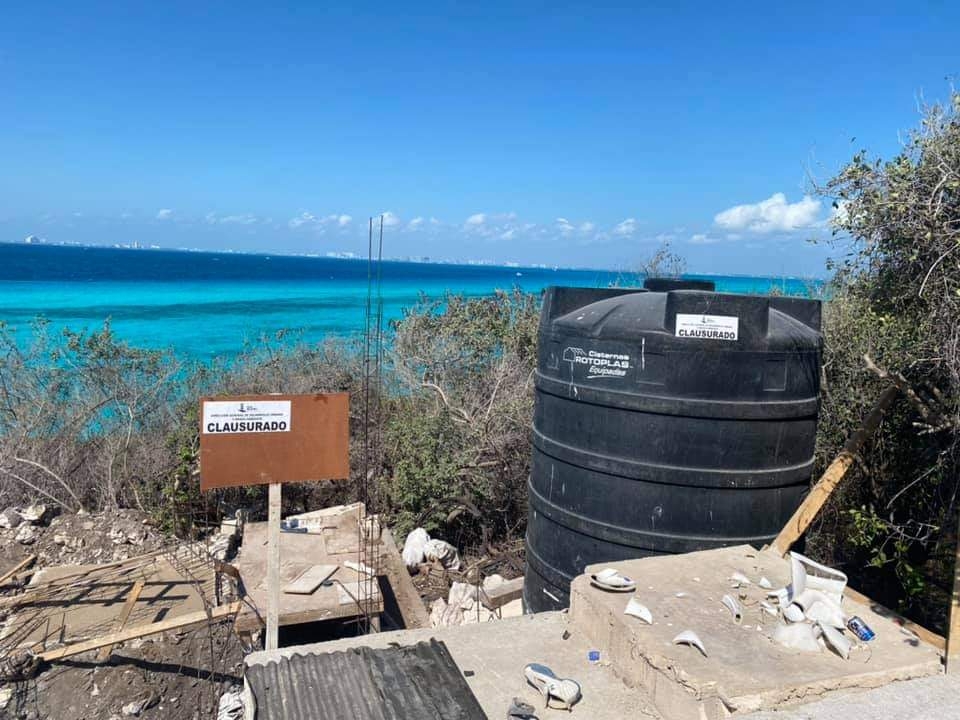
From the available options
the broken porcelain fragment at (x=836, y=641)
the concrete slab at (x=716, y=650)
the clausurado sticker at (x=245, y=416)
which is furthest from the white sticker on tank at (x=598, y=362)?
the clausurado sticker at (x=245, y=416)

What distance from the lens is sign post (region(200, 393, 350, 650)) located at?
12.4 ft

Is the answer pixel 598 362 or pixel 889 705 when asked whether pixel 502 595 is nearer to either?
pixel 598 362

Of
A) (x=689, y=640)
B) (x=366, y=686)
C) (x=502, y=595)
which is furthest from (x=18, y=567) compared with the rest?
(x=689, y=640)

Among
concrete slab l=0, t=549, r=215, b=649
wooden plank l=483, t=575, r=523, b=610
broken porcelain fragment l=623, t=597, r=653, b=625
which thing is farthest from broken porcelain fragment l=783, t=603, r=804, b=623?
concrete slab l=0, t=549, r=215, b=649

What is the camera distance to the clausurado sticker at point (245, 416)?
377 centimetres

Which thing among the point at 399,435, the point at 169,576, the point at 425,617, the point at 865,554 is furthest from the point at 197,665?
the point at 865,554

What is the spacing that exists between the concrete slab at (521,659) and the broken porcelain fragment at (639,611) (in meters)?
0.27

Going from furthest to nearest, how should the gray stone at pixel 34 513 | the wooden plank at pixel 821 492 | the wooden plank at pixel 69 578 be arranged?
the gray stone at pixel 34 513 < the wooden plank at pixel 69 578 < the wooden plank at pixel 821 492

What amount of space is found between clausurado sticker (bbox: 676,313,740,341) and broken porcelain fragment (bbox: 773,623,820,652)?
4.98 ft

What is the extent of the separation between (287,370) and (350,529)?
180 inches

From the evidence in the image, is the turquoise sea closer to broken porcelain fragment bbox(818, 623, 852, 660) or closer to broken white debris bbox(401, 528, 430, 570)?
broken white debris bbox(401, 528, 430, 570)

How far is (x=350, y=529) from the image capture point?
7.04 metres

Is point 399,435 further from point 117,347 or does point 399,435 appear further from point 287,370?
point 117,347

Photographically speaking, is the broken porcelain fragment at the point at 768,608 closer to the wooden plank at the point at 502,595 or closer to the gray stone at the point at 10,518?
the wooden plank at the point at 502,595
